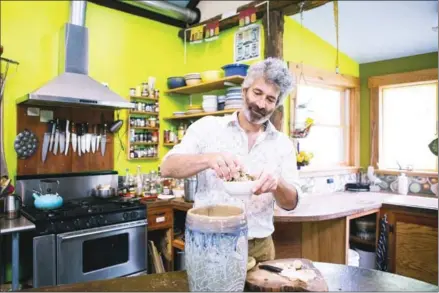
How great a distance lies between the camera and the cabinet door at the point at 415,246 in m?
2.57

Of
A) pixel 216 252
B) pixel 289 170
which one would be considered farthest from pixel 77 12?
pixel 216 252

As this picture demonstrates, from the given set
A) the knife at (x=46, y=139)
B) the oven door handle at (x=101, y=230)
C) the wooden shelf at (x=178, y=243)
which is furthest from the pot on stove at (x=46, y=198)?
the wooden shelf at (x=178, y=243)

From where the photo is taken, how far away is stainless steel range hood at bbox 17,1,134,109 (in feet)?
8.69

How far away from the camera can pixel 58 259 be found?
2365mm

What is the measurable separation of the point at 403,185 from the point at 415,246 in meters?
0.87

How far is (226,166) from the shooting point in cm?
109

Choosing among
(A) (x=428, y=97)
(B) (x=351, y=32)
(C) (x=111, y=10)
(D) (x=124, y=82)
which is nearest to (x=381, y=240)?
(A) (x=428, y=97)

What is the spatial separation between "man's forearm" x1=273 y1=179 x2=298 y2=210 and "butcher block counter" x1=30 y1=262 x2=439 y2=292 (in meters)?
0.36

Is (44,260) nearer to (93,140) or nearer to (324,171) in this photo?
(93,140)

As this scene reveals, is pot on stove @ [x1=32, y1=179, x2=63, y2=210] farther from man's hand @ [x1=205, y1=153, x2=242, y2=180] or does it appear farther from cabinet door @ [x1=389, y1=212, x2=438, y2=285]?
cabinet door @ [x1=389, y1=212, x2=438, y2=285]

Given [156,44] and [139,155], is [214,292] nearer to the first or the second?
[139,155]

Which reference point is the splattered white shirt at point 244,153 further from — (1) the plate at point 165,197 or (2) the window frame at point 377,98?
(2) the window frame at point 377,98

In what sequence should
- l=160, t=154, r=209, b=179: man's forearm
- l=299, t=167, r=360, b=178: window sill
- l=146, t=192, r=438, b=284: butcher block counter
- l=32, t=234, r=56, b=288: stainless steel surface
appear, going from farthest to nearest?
l=299, t=167, r=360, b=178: window sill
l=146, t=192, r=438, b=284: butcher block counter
l=32, t=234, r=56, b=288: stainless steel surface
l=160, t=154, r=209, b=179: man's forearm

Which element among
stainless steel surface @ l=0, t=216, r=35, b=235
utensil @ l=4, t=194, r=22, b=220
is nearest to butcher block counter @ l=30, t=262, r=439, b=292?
stainless steel surface @ l=0, t=216, r=35, b=235
